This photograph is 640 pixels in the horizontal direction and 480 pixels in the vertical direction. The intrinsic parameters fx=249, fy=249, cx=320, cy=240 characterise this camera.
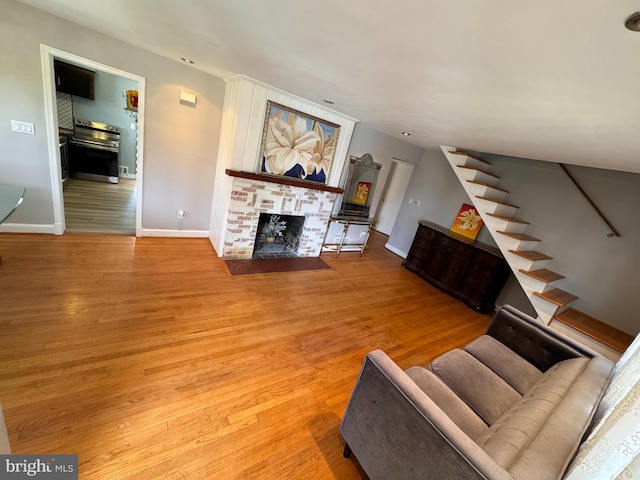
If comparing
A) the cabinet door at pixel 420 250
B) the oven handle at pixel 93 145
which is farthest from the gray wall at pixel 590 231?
the oven handle at pixel 93 145

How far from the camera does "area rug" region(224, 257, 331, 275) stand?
3400 mm

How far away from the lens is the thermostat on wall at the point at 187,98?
10.5ft

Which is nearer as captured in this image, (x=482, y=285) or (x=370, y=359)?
(x=370, y=359)

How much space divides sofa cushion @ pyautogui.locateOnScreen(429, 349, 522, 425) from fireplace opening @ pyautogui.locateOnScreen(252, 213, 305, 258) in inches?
113

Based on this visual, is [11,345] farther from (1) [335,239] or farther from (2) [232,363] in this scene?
(1) [335,239]

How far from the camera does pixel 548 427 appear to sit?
1.05 meters

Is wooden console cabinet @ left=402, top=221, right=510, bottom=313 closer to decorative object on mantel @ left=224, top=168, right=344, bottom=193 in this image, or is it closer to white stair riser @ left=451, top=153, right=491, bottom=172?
white stair riser @ left=451, top=153, right=491, bottom=172

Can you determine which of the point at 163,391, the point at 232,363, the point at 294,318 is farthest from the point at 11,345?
the point at 294,318

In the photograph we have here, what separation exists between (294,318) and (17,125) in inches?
142

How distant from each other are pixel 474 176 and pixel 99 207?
19.9 feet

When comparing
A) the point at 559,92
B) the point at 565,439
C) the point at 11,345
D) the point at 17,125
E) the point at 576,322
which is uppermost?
the point at 559,92

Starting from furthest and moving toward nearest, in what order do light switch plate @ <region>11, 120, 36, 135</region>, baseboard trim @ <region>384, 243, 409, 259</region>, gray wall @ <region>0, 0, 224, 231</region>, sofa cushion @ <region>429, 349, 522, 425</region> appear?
1. baseboard trim @ <region>384, 243, 409, 259</region>
2. light switch plate @ <region>11, 120, 36, 135</region>
3. gray wall @ <region>0, 0, 224, 231</region>
4. sofa cushion @ <region>429, 349, 522, 425</region>

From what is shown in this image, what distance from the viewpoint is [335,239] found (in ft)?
16.1

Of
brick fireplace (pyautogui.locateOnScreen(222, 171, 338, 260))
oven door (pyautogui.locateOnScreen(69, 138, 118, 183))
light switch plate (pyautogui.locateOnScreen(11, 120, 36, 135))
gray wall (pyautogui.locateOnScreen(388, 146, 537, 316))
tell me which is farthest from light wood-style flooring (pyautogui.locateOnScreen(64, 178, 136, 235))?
gray wall (pyautogui.locateOnScreen(388, 146, 537, 316))
